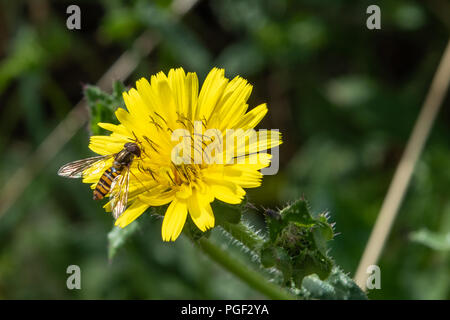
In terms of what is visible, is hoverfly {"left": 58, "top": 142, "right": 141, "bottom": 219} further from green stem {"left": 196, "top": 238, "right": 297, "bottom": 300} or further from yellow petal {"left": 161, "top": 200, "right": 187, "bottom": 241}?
green stem {"left": 196, "top": 238, "right": 297, "bottom": 300}

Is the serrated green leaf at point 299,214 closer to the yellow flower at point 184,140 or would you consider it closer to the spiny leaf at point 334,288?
the yellow flower at point 184,140

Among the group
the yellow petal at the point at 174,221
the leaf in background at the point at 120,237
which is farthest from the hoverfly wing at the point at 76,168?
the yellow petal at the point at 174,221

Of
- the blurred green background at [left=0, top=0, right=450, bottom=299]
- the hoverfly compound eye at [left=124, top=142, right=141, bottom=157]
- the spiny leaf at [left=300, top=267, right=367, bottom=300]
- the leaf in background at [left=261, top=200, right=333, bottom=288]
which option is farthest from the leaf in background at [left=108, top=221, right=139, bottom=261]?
the blurred green background at [left=0, top=0, right=450, bottom=299]

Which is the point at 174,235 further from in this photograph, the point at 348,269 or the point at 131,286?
the point at 131,286

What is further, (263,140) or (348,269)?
(348,269)

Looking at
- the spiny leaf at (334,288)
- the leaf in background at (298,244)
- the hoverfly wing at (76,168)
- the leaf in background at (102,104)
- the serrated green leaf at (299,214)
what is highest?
the leaf in background at (102,104)
